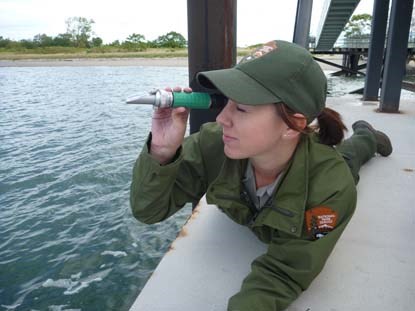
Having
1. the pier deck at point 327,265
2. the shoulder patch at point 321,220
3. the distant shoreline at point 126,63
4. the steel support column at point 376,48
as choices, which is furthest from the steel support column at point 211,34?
the distant shoreline at point 126,63

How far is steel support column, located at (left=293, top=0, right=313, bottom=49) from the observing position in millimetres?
7859

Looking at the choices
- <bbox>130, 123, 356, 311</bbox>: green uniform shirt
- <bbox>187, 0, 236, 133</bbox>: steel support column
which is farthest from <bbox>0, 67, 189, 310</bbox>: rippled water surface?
<bbox>187, 0, 236, 133</bbox>: steel support column

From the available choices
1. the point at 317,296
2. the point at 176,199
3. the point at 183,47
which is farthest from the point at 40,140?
the point at 183,47

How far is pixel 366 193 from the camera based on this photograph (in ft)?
7.54

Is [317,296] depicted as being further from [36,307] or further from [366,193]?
[36,307]

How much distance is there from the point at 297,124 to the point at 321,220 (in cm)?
33

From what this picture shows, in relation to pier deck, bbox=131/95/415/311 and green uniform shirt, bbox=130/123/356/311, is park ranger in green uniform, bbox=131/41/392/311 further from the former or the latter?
pier deck, bbox=131/95/415/311

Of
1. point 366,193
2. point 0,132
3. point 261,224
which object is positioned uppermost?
point 261,224

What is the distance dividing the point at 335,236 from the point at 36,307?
1847 millimetres

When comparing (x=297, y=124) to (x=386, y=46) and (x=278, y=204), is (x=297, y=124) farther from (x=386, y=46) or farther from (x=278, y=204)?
(x=386, y=46)

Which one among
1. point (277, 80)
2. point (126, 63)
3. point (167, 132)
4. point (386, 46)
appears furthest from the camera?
point (126, 63)

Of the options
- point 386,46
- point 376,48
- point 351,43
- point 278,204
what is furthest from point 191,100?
point 351,43

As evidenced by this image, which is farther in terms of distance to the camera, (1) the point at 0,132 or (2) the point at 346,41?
(2) the point at 346,41

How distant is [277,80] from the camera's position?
1.21m
